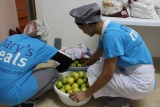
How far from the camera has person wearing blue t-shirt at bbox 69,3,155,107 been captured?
112 centimetres

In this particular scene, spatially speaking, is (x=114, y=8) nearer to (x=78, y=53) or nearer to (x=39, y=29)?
(x=78, y=53)

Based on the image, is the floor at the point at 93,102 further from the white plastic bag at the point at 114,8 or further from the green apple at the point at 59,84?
the white plastic bag at the point at 114,8

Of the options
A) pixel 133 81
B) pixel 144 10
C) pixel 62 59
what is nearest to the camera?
pixel 133 81

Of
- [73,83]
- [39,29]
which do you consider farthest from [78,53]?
[39,29]

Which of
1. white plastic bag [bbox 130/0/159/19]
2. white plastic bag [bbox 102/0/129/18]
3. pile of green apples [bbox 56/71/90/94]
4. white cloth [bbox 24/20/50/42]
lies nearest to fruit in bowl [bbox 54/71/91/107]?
pile of green apples [bbox 56/71/90/94]

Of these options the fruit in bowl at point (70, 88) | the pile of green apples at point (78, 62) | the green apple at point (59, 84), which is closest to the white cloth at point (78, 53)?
the pile of green apples at point (78, 62)

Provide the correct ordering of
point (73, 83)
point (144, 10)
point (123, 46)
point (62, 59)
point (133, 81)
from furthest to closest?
point (144, 10)
point (73, 83)
point (62, 59)
point (133, 81)
point (123, 46)

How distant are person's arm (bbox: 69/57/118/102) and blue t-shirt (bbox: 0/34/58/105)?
28 cm

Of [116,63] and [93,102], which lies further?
[93,102]

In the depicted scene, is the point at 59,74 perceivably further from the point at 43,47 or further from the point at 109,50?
the point at 109,50

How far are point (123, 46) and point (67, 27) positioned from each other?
0.98 meters

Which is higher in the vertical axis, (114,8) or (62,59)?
(114,8)

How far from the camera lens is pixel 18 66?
3.96 ft

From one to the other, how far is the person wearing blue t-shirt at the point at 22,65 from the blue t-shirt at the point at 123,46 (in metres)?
0.37
